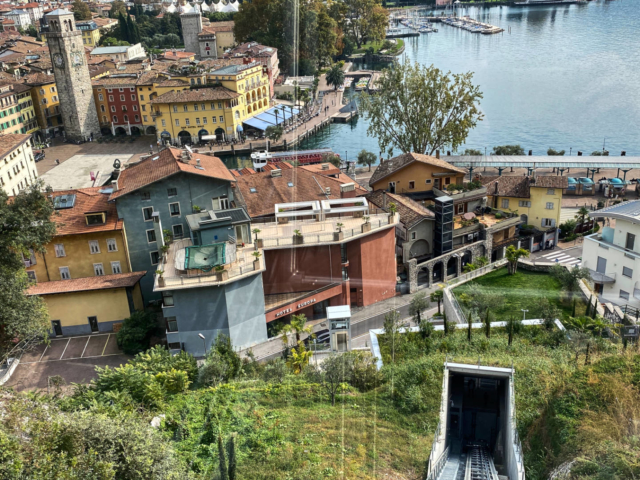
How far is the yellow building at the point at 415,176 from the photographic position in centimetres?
2364

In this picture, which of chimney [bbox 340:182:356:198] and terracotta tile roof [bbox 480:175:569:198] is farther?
terracotta tile roof [bbox 480:175:569:198]

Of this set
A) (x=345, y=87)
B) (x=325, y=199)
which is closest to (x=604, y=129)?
(x=345, y=87)

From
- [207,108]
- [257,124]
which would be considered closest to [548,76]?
[257,124]

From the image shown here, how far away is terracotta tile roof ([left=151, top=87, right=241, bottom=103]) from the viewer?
39.2 meters

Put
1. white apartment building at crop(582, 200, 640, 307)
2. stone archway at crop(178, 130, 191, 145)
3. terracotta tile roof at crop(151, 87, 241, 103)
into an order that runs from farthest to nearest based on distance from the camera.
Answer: stone archway at crop(178, 130, 191, 145), terracotta tile roof at crop(151, 87, 241, 103), white apartment building at crop(582, 200, 640, 307)

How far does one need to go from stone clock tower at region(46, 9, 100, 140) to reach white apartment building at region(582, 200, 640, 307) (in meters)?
36.1

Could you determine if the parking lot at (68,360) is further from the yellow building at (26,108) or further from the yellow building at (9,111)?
the yellow building at (26,108)

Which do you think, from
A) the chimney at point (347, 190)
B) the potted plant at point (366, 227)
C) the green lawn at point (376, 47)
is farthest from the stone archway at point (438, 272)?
the green lawn at point (376, 47)

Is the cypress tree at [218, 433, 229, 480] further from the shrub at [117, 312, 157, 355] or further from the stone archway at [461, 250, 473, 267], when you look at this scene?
the stone archway at [461, 250, 473, 267]

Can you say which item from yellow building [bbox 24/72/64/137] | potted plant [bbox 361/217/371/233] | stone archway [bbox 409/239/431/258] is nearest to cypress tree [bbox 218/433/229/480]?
potted plant [bbox 361/217/371/233]

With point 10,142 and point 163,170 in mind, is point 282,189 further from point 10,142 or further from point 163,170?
point 10,142

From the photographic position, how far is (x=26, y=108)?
4278 centimetres

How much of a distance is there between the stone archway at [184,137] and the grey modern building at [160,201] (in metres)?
21.7

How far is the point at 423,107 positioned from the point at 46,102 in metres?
28.8
